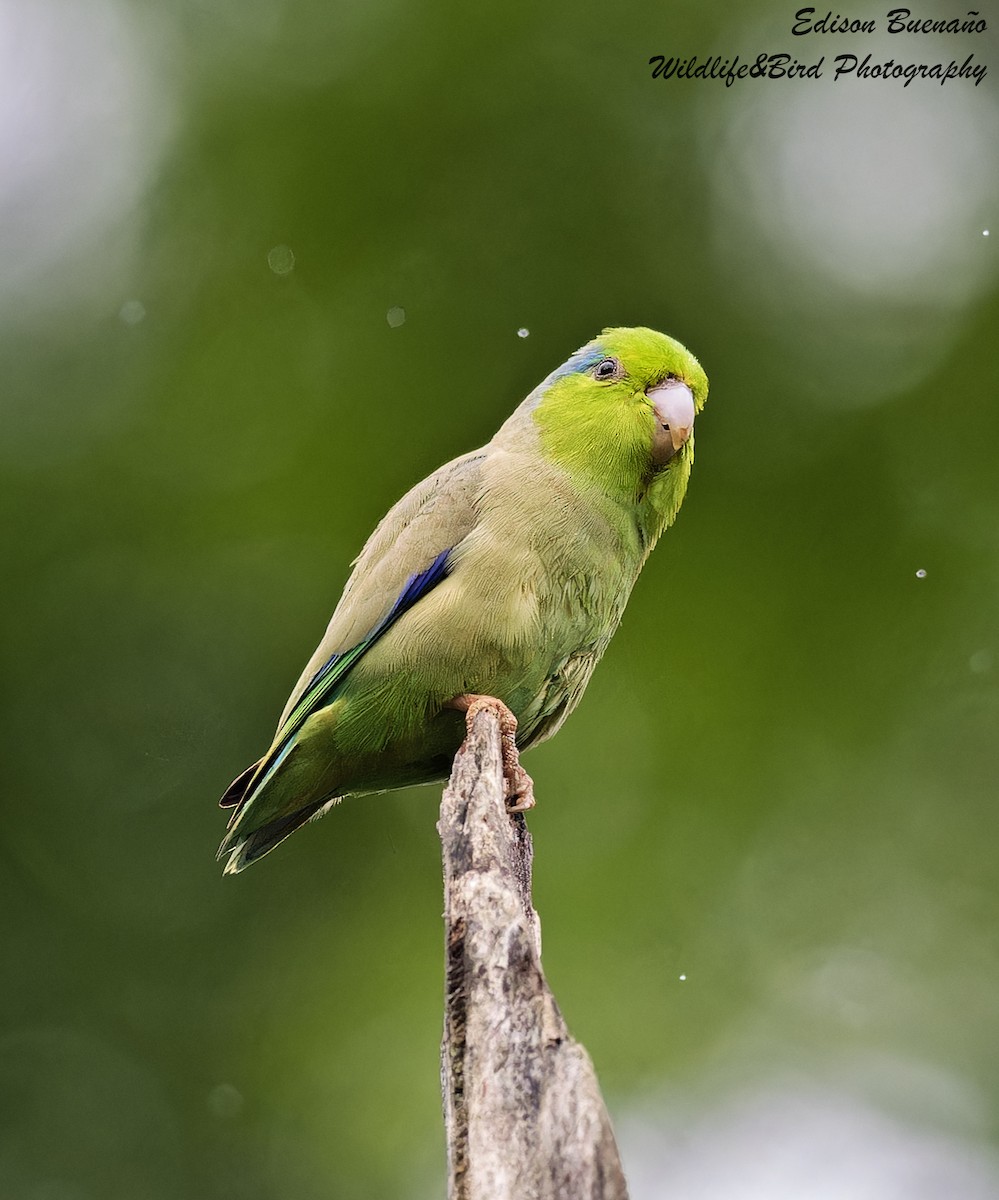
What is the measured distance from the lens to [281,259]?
7.13 metres

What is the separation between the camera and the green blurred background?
22.7 ft

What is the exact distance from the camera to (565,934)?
6.76 metres

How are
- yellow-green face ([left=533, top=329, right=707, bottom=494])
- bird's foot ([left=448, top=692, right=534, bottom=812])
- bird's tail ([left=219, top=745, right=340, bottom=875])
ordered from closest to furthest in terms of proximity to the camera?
1. bird's foot ([left=448, top=692, right=534, bottom=812])
2. bird's tail ([left=219, top=745, right=340, bottom=875])
3. yellow-green face ([left=533, top=329, right=707, bottom=494])

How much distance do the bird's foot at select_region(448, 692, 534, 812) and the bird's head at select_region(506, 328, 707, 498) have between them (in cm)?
91

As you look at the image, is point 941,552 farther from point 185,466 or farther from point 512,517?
point 185,466

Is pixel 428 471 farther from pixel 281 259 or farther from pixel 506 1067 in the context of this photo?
pixel 506 1067

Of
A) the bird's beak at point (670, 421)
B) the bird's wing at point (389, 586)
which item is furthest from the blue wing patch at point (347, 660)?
the bird's beak at point (670, 421)

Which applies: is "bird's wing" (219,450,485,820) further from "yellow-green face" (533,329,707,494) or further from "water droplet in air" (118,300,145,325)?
"water droplet in air" (118,300,145,325)

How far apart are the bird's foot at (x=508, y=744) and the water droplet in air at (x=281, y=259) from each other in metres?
3.64

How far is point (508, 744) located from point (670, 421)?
138 cm

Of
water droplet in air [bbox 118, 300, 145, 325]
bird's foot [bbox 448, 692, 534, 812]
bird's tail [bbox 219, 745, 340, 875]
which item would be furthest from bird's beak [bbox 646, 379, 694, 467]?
water droplet in air [bbox 118, 300, 145, 325]

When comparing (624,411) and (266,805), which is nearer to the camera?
(266,805)

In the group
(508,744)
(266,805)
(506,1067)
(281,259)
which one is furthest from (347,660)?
(281,259)

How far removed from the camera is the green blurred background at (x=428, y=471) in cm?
693
